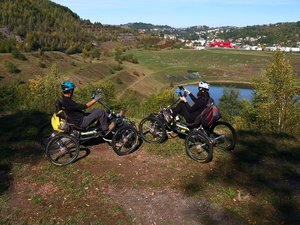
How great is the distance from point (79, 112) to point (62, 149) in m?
1.29

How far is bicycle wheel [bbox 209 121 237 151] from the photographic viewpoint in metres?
11.0

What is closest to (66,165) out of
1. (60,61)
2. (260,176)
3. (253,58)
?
(260,176)

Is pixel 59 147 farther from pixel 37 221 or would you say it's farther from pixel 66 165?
pixel 37 221

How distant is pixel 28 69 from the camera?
99500mm

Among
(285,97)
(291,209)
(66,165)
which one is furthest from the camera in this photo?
(285,97)

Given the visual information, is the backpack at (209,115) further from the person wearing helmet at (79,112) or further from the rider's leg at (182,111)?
the person wearing helmet at (79,112)

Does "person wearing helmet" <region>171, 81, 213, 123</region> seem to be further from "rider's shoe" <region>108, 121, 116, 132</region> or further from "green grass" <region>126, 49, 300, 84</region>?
"green grass" <region>126, 49, 300, 84</region>

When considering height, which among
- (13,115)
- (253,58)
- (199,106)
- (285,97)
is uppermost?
(199,106)

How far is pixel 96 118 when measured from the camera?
34.0 ft

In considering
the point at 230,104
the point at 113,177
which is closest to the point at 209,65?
the point at 230,104

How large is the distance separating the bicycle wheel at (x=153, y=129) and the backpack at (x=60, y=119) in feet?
9.90

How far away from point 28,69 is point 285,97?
86.5 metres

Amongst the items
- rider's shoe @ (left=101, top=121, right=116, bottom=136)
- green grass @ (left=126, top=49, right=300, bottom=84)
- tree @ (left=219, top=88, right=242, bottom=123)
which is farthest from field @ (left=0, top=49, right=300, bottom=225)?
green grass @ (left=126, top=49, right=300, bottom=84)

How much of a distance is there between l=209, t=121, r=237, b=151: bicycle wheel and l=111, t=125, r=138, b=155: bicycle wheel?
8.82 feet
